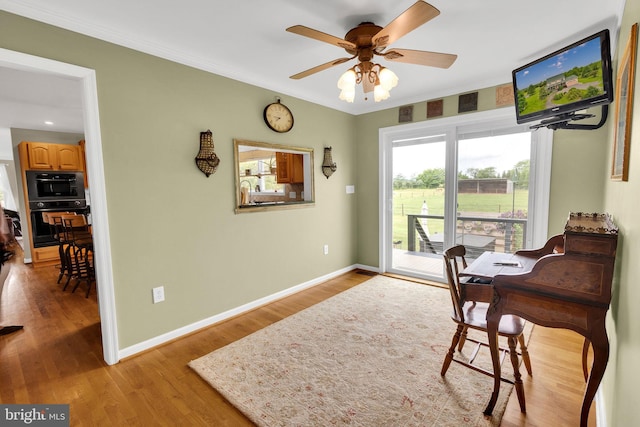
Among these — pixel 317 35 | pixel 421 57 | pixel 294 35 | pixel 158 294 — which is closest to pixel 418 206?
pixel 421 57

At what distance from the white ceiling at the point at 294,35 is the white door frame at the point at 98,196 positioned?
0.30 meters

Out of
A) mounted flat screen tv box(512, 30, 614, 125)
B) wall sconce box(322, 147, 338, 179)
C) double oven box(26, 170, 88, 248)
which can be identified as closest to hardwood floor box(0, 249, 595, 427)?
mounted flat screen tv box(512, 30, 614, 125)

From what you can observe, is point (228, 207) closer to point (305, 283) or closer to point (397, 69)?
point (305, 283)

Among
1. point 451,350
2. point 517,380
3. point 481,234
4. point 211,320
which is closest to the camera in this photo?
point 517,380

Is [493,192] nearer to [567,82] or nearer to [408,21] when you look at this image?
[567,82]

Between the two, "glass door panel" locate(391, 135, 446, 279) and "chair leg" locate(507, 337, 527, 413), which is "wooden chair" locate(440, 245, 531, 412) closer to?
"chair leg" locate(507, 337, 527, 413)

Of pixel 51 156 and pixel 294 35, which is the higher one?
pixel 294 35

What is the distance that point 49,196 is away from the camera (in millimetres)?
5258

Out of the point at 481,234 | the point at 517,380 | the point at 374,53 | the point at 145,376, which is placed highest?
the point at 374,53

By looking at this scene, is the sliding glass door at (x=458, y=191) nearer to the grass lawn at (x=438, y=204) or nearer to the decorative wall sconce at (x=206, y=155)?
the grass lawn at (x=438, y=204)

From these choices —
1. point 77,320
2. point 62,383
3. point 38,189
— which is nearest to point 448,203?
point 62,383

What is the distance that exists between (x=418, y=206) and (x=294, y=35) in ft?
8.88

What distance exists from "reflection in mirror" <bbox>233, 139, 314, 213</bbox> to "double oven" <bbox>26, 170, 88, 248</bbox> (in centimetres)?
304

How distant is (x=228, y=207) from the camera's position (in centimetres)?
288
